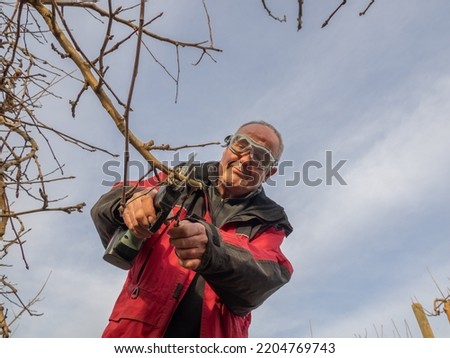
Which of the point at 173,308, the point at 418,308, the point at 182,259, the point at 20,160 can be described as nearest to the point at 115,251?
the point at 182,259

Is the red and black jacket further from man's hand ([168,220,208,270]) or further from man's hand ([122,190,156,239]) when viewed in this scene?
man's hand ([122,190,156,239])

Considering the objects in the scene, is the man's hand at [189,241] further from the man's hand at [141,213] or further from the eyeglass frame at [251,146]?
the eyeglass frame at [251,146]

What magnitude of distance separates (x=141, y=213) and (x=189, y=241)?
8.1 inches

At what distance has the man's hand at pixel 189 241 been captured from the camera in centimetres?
154

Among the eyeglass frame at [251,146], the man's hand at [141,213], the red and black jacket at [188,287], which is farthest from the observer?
the eyeglass frame at [251,146]

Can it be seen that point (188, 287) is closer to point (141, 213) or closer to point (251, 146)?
point (141, 213)

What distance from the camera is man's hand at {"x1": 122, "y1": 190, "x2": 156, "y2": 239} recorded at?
1516mm

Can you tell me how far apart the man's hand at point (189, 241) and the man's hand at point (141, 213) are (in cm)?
10

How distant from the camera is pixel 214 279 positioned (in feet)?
5.80

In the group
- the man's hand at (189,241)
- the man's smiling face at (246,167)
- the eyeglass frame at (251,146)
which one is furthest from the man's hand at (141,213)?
the eyeglass frame at (251,146)

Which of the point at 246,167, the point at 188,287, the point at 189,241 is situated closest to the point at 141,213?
the point at 189,241

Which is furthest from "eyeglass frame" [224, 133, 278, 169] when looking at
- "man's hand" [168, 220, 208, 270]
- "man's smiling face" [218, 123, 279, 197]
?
"man's hand" [168, 220, 208, 270]

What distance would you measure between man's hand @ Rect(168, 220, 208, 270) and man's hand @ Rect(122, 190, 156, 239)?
0.31ft
